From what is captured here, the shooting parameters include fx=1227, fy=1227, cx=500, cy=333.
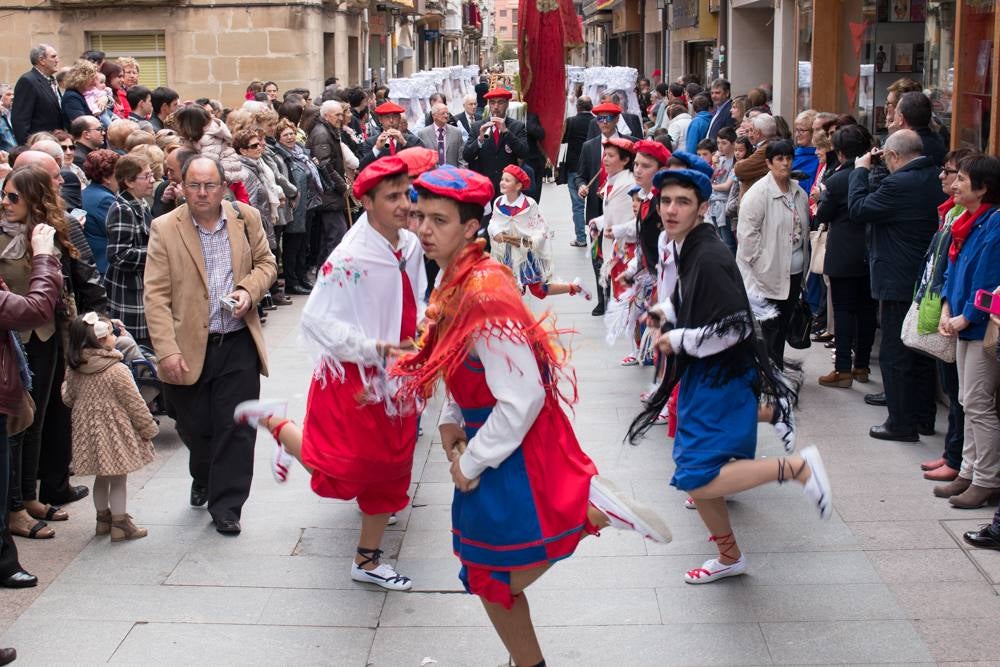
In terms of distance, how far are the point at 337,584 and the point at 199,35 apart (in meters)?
18.1

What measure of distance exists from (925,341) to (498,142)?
679 centimetres

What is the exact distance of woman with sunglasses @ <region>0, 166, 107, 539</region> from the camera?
556cm

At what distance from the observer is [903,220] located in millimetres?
7387

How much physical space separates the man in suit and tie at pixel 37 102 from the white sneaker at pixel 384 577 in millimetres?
7641

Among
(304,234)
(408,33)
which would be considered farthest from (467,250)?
(408,33)

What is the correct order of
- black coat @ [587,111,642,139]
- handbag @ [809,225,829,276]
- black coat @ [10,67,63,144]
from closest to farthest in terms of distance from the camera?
handbag @ [809,225,829,276]
black coat @ [10,67,63,144]
black coat @ [587,111,642,139]

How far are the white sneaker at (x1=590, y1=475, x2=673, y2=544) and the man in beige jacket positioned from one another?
245 cm

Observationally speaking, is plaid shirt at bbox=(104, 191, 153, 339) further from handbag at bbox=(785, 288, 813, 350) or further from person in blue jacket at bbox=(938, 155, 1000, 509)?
person in blue jacket at bbox=(938, 155, 1000, 509)

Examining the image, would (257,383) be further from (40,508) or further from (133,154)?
(133,154)

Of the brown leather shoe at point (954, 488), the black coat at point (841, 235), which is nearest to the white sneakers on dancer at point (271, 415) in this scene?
the brown leather shoe at point (954, 488)

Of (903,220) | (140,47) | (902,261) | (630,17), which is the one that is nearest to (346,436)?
(902,261)

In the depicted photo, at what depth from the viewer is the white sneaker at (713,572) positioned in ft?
17.3

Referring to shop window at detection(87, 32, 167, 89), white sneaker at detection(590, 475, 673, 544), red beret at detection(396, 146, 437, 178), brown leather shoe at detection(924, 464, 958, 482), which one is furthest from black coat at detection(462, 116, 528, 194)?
shop window at detection(87, 32, 167, 89)

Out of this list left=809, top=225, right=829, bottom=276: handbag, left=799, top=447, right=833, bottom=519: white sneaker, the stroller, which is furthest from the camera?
left=809, top=225, right=829, bottom=276: handbag
